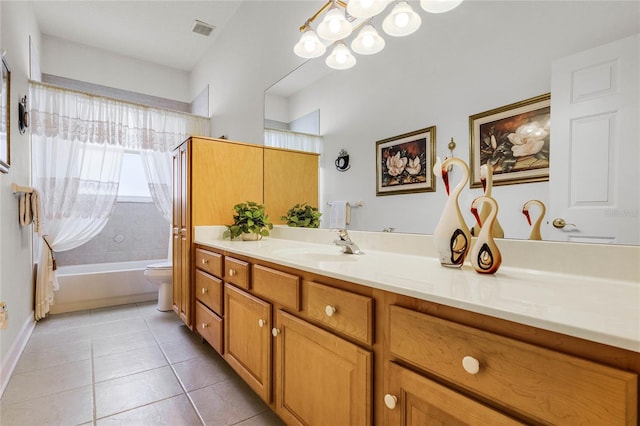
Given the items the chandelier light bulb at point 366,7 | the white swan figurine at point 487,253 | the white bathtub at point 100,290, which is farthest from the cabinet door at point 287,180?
the white bathtub at point 100,290

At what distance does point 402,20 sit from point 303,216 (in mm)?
1334

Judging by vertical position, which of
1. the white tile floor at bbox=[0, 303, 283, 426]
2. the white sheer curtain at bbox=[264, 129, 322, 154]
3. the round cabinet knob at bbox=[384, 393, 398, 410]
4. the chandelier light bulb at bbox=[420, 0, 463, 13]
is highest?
the chandelier light bulb at bbox=[420, 0, 463, 13]

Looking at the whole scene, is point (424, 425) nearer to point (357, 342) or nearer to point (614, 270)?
point (357, 342)

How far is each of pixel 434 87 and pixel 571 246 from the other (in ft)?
2.71

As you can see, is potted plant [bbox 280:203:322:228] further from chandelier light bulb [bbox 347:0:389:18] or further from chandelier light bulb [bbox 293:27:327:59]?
chandelier light bulb [bbox 347:0:389:18]

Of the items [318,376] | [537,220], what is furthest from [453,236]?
[318,376]

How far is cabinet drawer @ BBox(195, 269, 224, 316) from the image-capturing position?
1.83 metres

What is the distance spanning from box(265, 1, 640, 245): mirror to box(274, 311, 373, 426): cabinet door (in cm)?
68

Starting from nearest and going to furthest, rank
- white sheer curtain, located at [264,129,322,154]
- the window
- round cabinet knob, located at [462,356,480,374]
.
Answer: round cabinet knob, located at [462,356,480,374], white sheer curtain, located at [264,129,322,154], the window

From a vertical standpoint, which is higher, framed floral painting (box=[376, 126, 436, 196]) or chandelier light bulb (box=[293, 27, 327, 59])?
chandelier light bulb (box=[293, 27, 327, 59])

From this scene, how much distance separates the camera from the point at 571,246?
931mm

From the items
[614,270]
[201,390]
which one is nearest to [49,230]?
[201,390]

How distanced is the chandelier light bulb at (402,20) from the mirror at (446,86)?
3 centimetres

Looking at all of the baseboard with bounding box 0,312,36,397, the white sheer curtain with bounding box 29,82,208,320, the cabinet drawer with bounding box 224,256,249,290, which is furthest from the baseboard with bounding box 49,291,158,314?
the cabinet drawer with bounding box 224,256,249,290
